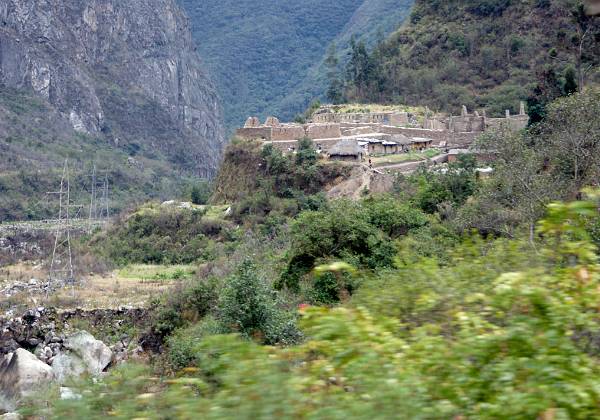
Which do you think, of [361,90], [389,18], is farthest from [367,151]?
[389,18]

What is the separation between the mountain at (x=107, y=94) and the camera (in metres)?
63.2

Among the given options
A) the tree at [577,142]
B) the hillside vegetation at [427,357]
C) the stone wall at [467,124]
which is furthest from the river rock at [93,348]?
the stone wall at [467,124]

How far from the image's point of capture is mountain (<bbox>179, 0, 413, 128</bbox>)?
8081 centimetres

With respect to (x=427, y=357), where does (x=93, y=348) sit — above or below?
below

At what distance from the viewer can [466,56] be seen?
44.3 m

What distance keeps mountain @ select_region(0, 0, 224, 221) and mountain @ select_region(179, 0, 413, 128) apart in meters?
4.78

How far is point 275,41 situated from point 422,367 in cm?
9698

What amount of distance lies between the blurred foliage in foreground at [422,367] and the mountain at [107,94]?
156ft

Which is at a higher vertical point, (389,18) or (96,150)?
(389,18)

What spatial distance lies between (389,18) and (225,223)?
55.1 meters

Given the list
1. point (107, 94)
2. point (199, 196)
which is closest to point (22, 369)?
point (199, 196)

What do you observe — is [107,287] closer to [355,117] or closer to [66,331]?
[66,331]

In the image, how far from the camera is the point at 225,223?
2931 cm

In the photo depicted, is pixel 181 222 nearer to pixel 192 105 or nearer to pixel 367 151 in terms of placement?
pixel 367 151
